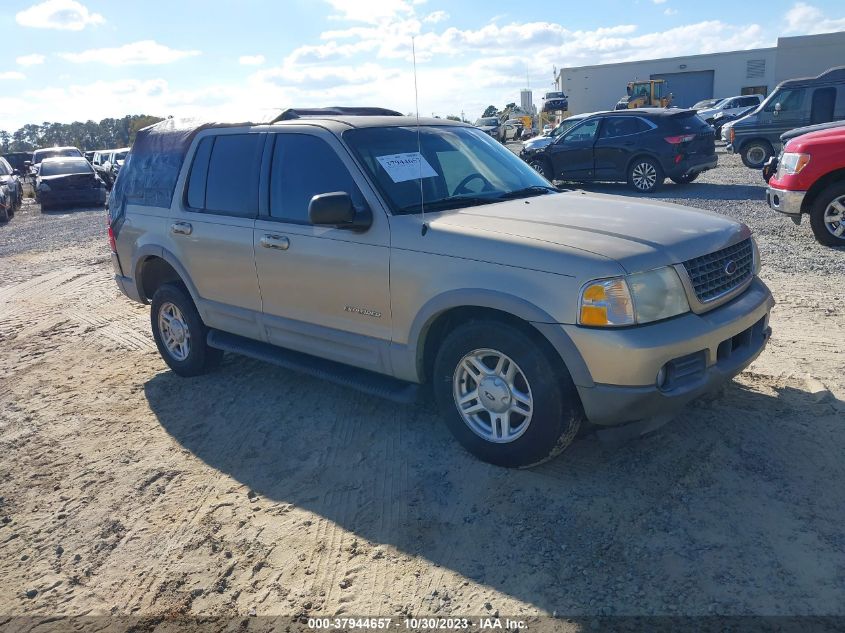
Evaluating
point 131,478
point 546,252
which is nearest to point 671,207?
point 546,252

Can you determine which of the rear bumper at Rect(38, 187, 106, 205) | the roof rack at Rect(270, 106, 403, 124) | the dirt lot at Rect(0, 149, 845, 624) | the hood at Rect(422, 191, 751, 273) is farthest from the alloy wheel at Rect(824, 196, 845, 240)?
the rear bumper at Rect(38, 187, 106, 205)

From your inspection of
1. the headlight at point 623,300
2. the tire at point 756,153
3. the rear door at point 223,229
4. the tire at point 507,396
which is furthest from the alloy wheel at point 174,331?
the tire at point 756,153

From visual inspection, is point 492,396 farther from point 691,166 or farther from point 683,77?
point 683,77

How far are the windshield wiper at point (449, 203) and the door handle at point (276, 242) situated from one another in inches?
35.6

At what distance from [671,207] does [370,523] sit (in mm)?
2668

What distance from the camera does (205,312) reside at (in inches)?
214

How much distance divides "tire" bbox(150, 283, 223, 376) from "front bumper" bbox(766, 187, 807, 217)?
23.6 feet

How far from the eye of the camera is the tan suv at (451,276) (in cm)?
338

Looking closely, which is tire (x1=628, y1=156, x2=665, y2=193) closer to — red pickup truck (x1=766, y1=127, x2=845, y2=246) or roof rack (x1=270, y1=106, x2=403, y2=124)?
red pickup truck (x1=766, y1=127, x2=845, y2=246)

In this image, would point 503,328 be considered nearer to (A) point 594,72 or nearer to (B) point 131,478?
(B) point 131,478

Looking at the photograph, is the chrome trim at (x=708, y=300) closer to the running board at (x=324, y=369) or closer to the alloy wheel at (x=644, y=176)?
the running board at (x=324, y=369)

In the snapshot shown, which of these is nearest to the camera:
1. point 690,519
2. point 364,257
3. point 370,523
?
point 690,519

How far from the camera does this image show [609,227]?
3.73m

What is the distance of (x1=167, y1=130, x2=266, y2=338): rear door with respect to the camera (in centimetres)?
494
